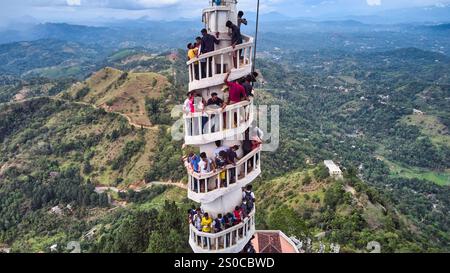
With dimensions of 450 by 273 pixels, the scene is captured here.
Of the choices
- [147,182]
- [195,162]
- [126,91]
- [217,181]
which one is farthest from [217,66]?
[126,91]

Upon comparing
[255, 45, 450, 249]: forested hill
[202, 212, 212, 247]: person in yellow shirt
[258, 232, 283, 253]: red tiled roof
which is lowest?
[255, 45, 450, 249]: forested hill

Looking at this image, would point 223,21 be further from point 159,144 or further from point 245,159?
point 159,144

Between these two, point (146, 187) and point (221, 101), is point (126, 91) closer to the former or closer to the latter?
point (146, 187)

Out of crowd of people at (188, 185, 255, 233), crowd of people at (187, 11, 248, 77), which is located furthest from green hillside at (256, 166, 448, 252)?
crowd of people at (187, 11, 248, 77)

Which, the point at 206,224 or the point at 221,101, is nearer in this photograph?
the point at 221,101

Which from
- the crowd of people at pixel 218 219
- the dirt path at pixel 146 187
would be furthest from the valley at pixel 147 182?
the crowd of people at pixel 218 219

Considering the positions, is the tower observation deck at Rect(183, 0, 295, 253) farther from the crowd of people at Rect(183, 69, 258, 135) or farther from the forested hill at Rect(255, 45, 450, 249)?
the forested hill at Rect(255, 45, 450, 249)

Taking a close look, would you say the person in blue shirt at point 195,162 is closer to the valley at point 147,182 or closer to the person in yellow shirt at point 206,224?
the person in yellow shirt at point 206,224
